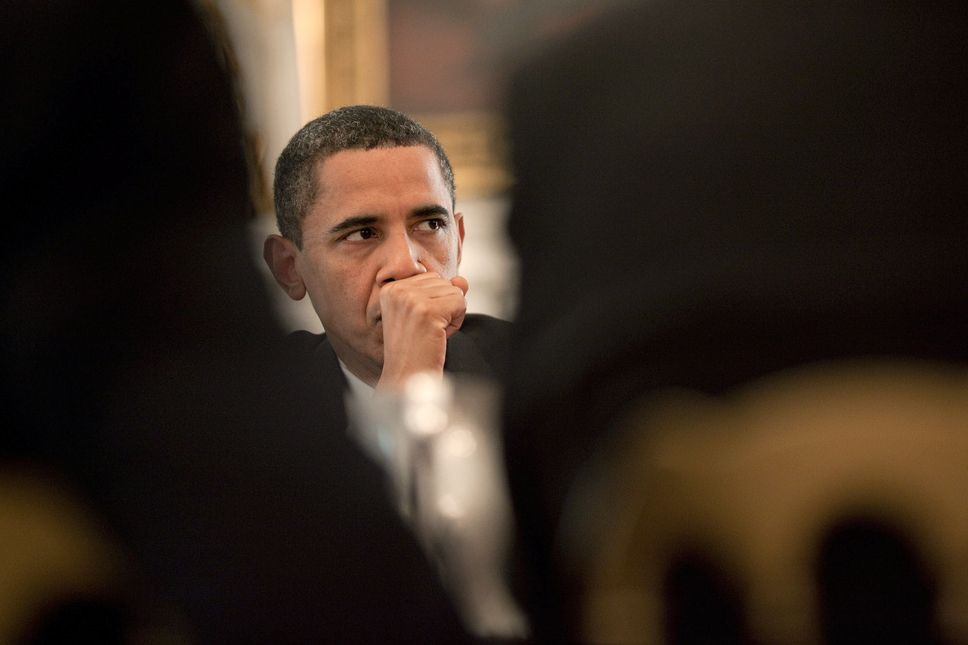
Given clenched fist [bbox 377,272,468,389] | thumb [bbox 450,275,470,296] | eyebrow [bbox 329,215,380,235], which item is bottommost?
clenched fist [bbox 377,272,468,389]

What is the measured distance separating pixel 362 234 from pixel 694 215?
238 mm

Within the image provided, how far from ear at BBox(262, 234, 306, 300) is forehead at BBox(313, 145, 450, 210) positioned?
4 centimetres

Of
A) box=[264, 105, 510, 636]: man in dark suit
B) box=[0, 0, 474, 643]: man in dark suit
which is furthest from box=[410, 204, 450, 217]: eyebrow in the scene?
box=[0, 0, 474, 643]: man in dark suit

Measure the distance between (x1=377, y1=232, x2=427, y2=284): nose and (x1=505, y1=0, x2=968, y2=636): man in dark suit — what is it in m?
0.08

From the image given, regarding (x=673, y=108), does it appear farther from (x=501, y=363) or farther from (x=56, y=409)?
(x=56, y=409)

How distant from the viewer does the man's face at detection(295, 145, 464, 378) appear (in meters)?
0.50

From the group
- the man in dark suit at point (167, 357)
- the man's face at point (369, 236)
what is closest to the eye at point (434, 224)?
the man's face at point (369, 236)

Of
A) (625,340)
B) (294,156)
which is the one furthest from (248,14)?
(625,340)

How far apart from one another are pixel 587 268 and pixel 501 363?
93 millimetres

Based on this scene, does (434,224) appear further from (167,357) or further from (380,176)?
(167,357)

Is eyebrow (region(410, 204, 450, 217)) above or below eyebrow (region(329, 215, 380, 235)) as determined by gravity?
above

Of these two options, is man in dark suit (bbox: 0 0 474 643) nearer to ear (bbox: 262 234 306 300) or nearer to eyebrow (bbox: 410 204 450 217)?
ear (bbox: 262 234 306 300)

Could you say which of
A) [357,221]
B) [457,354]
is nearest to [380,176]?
[357,221]

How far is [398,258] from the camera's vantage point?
51 cm
